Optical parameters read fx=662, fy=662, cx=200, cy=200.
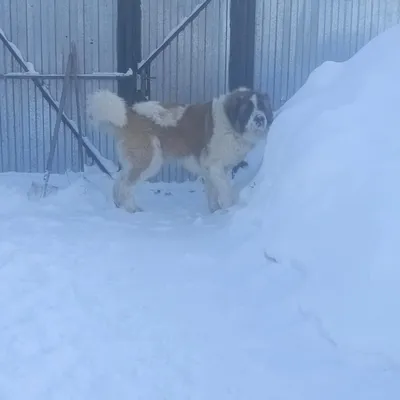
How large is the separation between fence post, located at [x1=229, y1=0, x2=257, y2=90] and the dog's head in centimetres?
112

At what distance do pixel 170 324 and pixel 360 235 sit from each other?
1.07 meters

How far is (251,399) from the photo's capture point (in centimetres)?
273

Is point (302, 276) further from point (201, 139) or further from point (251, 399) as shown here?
point (201, 139)

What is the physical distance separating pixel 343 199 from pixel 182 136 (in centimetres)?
261

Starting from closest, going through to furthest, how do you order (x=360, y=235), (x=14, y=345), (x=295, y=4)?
1. (x=14, y=345)
2. (x=360, y=235)
3. (x=295, y=4)

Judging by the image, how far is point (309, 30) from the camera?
6.97 metres

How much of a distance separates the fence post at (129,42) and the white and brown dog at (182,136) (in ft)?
3.46

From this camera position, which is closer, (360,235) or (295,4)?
(360,235)

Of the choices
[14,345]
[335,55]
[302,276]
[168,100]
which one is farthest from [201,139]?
[14,345]

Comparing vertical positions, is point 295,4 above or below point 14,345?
above

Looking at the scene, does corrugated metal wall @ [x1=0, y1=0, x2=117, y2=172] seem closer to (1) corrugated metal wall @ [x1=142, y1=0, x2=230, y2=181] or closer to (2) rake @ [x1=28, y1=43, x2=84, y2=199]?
(2) rake @ [x1=28, y1=43, x2=84, y2=199]

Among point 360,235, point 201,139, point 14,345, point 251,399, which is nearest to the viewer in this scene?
point 251,399

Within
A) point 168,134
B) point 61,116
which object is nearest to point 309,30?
point 168,134

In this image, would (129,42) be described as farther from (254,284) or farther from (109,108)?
(254,284)
